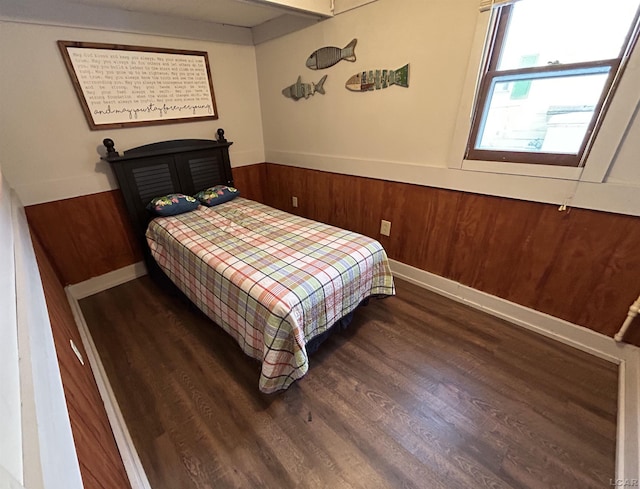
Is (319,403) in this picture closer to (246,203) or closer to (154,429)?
(154,429)

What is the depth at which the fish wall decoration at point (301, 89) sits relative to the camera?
241 centimetres

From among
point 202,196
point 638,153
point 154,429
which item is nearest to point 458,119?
point 638,153

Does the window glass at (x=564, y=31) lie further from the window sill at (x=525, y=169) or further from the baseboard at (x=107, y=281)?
the baseboard at (x=107, y=281)

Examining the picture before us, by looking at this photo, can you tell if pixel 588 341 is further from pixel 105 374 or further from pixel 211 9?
pixel 211 9

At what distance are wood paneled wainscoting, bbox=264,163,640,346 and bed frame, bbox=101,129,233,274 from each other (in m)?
1.21

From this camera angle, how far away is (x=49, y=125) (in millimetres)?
1942

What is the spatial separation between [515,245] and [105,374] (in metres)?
2.63

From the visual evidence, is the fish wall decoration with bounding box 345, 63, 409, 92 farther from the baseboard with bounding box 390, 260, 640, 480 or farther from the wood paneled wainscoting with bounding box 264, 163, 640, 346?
the baseboard with bounding box 390, 260, 640, 480

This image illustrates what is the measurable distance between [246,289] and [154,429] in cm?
80

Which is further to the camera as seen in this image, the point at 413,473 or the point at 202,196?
the point at 202,196

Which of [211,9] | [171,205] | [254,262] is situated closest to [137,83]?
[211,9]

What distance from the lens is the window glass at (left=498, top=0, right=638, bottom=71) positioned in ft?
4.12

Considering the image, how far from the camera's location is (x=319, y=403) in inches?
56.3

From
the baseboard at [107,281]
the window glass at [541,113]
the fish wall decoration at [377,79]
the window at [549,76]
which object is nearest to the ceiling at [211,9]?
the fish wall decoration at [377,79]
